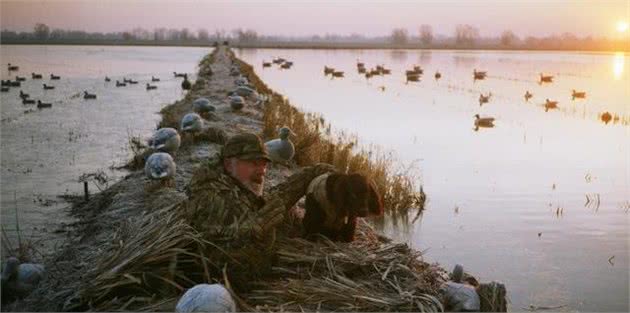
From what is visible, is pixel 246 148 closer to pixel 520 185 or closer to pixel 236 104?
pixel 520 185

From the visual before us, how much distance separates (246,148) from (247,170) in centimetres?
21

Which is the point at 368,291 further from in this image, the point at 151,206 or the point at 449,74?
the point at 449,74

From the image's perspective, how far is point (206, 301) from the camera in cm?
425

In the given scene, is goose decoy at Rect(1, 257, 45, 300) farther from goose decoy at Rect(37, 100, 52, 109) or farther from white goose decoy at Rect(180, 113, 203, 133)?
goose decoy at Rect(37, 100, 52, 109)

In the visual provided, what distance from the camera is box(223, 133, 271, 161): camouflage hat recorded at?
16.9 feet

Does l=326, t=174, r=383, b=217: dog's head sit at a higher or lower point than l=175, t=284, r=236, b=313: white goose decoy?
higher

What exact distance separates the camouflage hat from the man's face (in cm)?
6

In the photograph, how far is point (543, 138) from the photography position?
17.9 metres

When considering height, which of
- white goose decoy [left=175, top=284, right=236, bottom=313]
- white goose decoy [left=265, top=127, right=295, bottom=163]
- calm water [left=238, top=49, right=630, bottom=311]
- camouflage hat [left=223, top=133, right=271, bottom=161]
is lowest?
calm water [left=238, top=49, right=630, bottom=311]

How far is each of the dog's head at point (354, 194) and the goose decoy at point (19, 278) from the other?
2.80 m

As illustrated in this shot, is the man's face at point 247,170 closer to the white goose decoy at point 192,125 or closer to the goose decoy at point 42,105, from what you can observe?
the white goose decoy at point 192,125

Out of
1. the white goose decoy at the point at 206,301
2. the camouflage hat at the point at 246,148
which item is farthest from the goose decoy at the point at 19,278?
the camouflage hat at the point at 246,148

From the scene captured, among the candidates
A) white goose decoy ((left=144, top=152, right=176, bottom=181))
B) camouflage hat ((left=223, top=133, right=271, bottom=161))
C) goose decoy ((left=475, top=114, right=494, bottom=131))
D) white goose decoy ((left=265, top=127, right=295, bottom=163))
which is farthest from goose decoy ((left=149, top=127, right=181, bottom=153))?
goose decoy ((left=475, top=114, right=494, bottom=131))

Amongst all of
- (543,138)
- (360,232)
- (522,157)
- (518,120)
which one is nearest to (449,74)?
(518,120)
